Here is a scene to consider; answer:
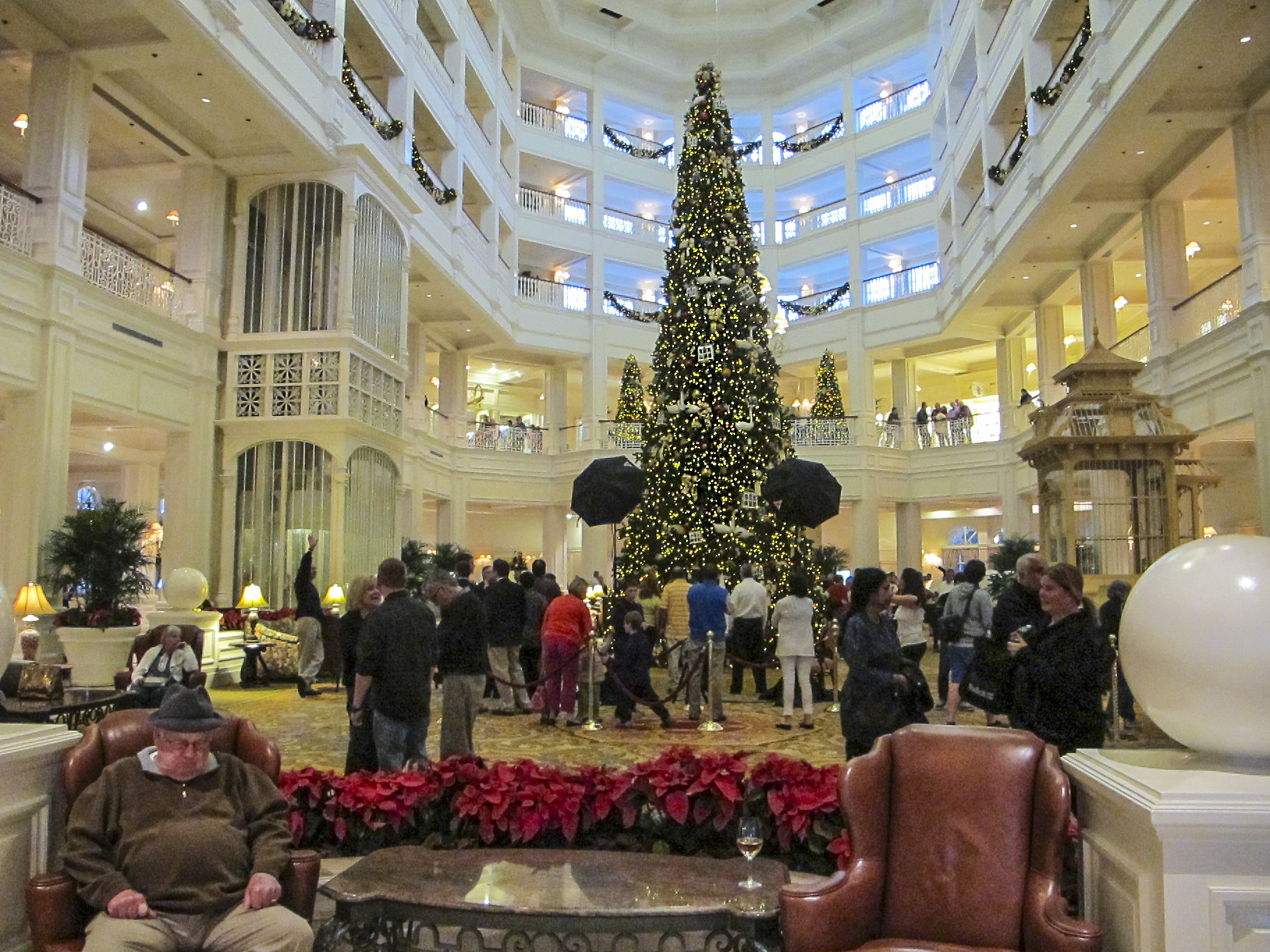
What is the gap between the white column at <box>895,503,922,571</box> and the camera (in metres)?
23.3

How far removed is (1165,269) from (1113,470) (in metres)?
4.96

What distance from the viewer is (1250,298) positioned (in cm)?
1109

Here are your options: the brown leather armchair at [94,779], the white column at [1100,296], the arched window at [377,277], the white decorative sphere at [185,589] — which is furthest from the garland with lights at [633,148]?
the brown leather armchair at [94,779]

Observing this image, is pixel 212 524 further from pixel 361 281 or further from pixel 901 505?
pixel 901 505

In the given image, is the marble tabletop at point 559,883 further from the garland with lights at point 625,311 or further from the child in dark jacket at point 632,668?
the garland with lights at point 625,311

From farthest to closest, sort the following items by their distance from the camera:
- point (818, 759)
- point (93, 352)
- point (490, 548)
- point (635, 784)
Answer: point (490, 548)
point (93, 352)
point (818, 759)
point (635, 784)

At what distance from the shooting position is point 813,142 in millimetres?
24375

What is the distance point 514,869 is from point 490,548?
84.0 feet

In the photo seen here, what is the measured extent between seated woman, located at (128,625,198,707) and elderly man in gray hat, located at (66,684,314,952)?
3028 millimetres

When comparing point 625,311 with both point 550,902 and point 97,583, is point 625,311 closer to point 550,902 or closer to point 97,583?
point 97,583

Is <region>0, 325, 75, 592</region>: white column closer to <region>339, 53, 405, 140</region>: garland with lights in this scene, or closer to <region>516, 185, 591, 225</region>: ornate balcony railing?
<region>339, 53, 405, 140</region>: garland with lights

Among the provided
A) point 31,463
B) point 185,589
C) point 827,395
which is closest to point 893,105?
point 827,395

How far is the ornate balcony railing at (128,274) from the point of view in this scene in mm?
10734

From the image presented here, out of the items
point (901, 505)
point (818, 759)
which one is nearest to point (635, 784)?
point (818, 759)
